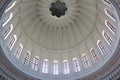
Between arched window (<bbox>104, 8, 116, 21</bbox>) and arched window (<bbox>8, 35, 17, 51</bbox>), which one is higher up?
arched window (<bbox>104, 8, 116, 21</bbox>)

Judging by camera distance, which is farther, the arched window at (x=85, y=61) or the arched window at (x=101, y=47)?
the arched window at (x=85, y=61)

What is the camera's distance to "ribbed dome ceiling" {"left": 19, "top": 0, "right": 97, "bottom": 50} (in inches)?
1277

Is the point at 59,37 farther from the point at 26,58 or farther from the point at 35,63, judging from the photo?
the point at 26,58

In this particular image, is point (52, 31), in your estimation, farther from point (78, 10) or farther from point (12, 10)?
point (12, 10)

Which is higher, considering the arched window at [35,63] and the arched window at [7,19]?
the arched window at [7,19]

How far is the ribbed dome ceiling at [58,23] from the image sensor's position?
32.4m

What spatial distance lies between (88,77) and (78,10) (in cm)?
933

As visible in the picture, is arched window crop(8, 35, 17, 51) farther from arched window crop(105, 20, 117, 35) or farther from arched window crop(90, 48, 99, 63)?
arched window crop(105, 20, 117, 35)

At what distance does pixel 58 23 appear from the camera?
114 ft

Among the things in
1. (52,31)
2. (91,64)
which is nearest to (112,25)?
(91,64)

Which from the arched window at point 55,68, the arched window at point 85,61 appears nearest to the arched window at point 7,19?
the arched window at point 55,68

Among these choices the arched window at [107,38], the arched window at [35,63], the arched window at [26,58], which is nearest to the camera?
the arched window at [107,38]

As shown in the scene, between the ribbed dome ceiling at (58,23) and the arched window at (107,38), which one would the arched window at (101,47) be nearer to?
the arched window at (107,38)

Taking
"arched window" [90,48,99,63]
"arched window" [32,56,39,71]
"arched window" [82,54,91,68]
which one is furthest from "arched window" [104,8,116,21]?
"arched window" [32,56,39,71]
